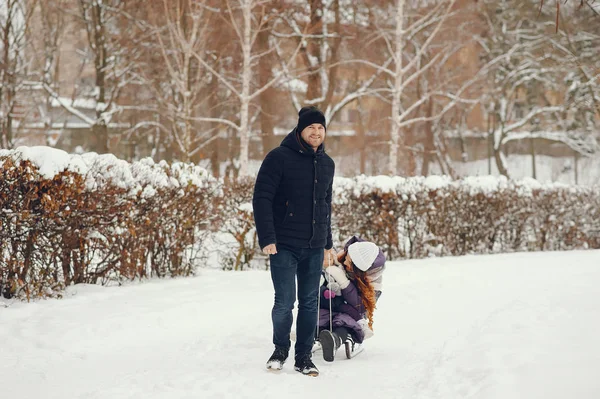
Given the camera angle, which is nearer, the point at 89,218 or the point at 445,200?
the point at 89,218

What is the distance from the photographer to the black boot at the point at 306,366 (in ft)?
17.5

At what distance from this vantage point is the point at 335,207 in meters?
12.4

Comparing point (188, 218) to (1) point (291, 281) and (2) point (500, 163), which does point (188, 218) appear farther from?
(2) point (500, 163)

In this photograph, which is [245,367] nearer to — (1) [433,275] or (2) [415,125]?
(1) [433,275]

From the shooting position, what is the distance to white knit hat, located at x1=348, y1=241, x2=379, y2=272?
19.6 feet

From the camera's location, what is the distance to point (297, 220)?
534cm

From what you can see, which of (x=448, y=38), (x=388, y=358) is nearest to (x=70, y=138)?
(x=448, y=38)

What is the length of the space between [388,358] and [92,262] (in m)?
4.29

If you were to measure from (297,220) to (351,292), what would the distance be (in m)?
1.10

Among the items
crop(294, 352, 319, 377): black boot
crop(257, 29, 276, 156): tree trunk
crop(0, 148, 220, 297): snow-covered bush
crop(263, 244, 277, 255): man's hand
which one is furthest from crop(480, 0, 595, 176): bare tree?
crop(263, 244, 277, 255): man's hand

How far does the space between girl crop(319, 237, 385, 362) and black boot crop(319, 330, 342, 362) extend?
8 centimetres

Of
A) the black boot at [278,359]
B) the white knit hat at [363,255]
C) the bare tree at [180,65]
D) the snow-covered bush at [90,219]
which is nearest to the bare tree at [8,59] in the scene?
the bare tree at [180,65]

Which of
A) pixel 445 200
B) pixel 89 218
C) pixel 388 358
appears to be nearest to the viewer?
pixel 388 358

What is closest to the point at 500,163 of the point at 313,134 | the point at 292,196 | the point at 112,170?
the point at 112,170
